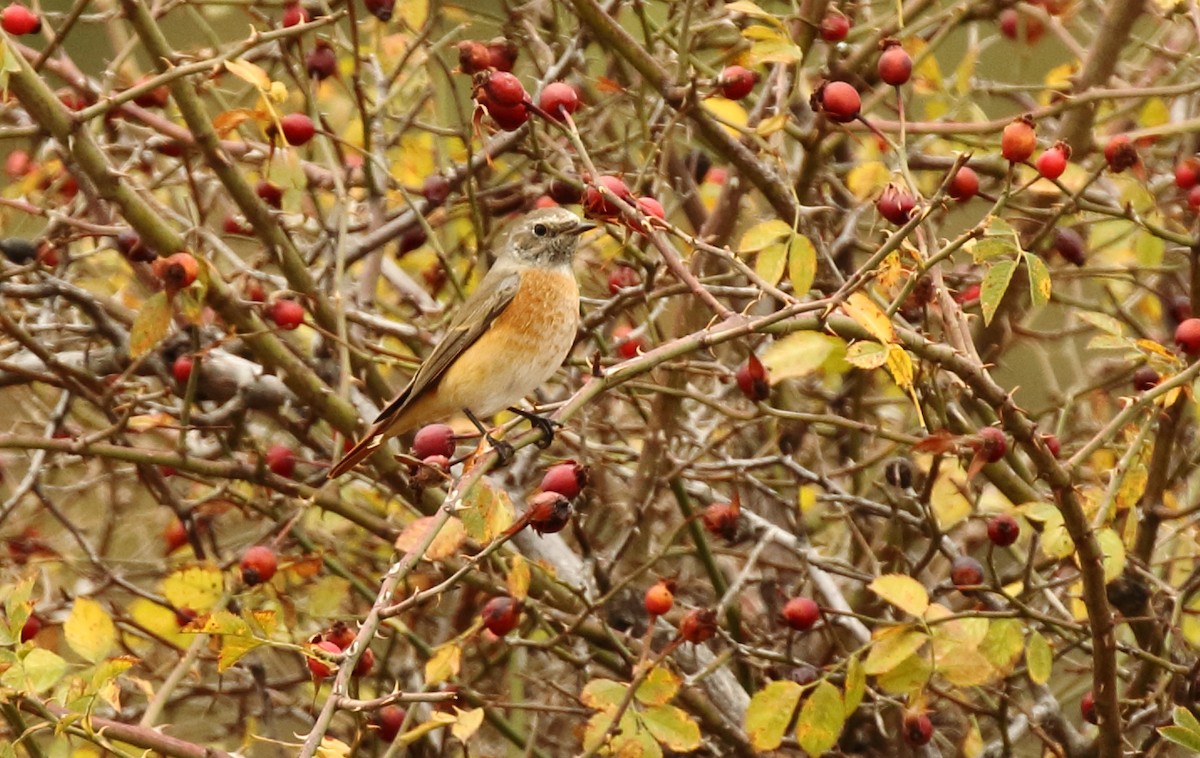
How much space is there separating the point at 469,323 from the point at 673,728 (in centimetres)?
126

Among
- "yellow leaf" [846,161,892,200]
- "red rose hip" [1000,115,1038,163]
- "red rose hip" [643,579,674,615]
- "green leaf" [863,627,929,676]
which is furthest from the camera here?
"yellow leaf" [846,161,892,200]

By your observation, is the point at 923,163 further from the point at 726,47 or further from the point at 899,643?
the point at 899,643

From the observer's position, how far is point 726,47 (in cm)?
415

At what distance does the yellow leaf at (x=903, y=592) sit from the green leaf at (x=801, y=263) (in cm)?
52

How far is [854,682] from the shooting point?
264 cm

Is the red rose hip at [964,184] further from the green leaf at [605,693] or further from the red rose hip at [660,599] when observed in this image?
the green leaf at [605,693]

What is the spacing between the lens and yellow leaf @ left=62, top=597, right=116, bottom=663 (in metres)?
2.54

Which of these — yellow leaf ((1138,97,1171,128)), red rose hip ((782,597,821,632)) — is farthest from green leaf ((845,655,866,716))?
yellow leaf ((1138,97,1171,128))

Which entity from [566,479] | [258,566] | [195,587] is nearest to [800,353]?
[566,479]

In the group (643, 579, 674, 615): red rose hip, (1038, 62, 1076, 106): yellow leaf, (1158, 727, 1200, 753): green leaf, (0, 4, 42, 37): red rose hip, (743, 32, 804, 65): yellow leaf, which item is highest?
(743, 32, 804, 65): yellow leaf

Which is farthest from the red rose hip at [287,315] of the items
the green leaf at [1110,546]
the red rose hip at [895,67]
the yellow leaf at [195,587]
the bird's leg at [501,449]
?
the green leaf at [1110,546]

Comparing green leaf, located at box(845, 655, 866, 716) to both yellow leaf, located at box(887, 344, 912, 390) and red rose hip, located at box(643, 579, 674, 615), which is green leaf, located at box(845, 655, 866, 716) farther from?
yellow leaf, located at box(887, 344, 912, 390)

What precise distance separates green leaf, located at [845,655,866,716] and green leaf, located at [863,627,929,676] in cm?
2

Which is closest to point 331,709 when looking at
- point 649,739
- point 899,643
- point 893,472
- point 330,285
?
point 649,739
